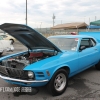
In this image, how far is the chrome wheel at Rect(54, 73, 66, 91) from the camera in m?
4.04

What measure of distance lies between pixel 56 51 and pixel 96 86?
1555 millimetres

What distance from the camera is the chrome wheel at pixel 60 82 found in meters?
4.04

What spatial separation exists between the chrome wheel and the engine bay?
0.76 metres

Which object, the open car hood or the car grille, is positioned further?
the open car hood

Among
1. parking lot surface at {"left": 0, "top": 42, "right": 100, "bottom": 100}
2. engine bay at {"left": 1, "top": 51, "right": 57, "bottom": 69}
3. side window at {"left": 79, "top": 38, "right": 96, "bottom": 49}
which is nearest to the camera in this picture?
Result: parking lot surface at {"left": 0, "top": 42, "right": 100, "bottom": 100}

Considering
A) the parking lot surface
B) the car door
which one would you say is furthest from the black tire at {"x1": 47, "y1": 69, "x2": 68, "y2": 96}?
the car door

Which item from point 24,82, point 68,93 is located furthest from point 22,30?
point 68,93

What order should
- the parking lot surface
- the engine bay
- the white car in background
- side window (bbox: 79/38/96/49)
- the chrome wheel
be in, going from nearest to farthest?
1. the parking lot surface
2. the chrome wheel
3. the engine bay
4. side window (bbox: 79/38/96/49)
5. the white car in background

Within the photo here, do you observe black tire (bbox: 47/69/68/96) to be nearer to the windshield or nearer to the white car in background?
the windshield

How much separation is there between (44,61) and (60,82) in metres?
0.72

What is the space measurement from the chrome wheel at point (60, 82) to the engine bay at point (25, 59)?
2.51 ft

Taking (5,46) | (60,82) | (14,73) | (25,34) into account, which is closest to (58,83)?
(60,82)

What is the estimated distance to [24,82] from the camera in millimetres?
3672

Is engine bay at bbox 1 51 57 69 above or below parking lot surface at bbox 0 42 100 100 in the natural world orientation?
above
